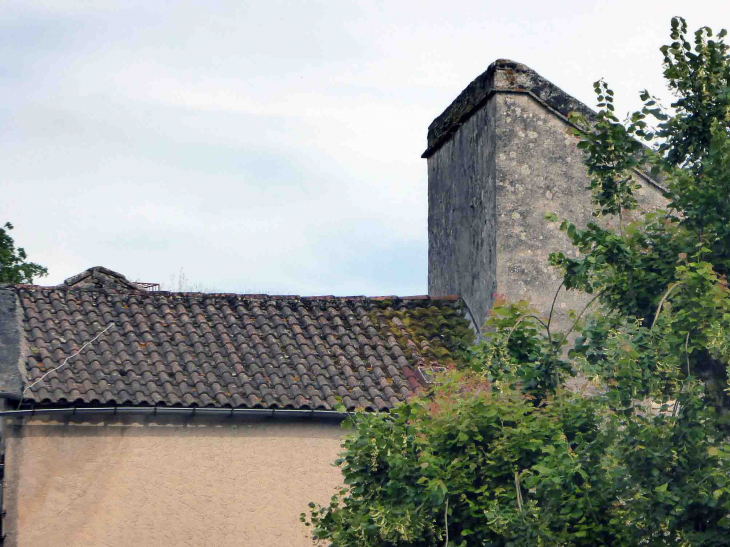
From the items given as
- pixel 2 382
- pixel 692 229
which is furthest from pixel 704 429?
pixel 2 382

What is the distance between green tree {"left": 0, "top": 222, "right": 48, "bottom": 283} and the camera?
95.6 ft

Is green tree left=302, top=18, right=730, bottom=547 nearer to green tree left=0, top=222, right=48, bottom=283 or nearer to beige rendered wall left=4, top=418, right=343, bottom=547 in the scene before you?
beige rendered wall left=4, top=418, right=343, bottom=547

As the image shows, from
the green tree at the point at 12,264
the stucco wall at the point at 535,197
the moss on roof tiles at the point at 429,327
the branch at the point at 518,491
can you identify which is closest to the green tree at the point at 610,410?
the branch at the point at 518,491

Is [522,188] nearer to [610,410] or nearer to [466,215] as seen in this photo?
[466,215]

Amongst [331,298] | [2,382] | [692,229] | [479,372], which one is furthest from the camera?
[331,298]

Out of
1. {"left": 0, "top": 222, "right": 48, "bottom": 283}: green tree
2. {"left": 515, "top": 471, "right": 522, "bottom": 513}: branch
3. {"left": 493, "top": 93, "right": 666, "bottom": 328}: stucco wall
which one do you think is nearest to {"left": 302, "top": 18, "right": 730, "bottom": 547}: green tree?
{"left": 515, "top": 471, "right": 522, "bottom": 513}: branch

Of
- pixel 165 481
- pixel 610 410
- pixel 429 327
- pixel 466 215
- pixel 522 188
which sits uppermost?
pixel 522 188

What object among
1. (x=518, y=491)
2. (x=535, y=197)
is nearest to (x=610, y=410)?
(x=518, y=491)

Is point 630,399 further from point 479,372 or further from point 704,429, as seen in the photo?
point 479,372

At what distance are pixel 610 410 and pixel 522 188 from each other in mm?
7846

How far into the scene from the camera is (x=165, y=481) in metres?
12.0

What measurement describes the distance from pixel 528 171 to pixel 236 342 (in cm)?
495

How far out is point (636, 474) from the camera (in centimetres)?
643

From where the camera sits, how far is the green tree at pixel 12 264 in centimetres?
2912
